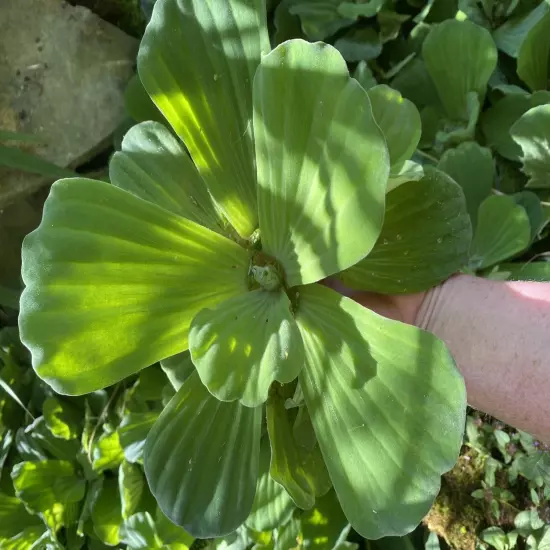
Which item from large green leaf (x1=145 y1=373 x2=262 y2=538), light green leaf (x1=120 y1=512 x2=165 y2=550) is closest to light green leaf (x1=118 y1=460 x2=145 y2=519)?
light green leaf (x1=120 y1=512 x2=165 y2=550)

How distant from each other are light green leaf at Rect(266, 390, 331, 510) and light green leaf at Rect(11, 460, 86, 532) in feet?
2.22

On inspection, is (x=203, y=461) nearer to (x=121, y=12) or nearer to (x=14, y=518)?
(x=14, y=518)

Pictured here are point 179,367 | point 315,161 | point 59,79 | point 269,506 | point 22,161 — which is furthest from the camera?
point 59,79

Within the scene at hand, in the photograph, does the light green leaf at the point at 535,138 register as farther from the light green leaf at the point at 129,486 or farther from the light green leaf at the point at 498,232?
the light green leaf at the point at 129,486

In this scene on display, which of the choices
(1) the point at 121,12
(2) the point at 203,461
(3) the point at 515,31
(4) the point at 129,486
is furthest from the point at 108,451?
(3) the point at 515,31

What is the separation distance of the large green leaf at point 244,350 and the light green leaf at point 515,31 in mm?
825

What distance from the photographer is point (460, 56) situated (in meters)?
1.06

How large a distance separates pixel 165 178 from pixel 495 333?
0.45 metres

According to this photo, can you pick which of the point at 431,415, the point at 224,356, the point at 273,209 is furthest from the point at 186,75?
the point at 431,415

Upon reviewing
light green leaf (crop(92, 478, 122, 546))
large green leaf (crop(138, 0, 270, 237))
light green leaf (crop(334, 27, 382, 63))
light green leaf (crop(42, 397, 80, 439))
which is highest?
large green leaf (crop(138, 0, 270, 237))

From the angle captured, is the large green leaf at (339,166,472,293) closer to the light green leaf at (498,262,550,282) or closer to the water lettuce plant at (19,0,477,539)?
the water lettuce plant at (19,0,477,539)

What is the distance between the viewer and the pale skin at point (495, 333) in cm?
69

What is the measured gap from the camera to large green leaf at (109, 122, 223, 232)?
0.71 metres

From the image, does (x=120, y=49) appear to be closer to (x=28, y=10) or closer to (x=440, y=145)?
(x=28, y=10)
